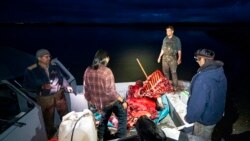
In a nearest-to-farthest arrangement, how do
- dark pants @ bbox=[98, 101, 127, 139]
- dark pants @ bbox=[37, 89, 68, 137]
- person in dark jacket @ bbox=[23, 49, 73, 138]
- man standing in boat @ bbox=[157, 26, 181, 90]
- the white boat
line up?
1. the white boat
2. dark pants @ bbox=[98, 101, 127, 139]
3. person in dark jacket @ bbox=[23, 49, 73, 138]
4. dark pants @ bbox=[37, 89, 68, 137]
5. man standing in boat @ bbox=[157, 26, 181, 90]

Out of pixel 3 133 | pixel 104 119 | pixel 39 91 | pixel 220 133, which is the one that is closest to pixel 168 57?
pixel 220 133

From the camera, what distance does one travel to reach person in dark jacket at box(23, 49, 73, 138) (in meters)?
5.63

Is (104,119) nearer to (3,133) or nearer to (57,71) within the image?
(57,71)

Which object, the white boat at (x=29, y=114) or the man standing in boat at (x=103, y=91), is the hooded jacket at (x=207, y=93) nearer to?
the white boat at (x=29, y=114)

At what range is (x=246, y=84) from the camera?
1280 cm

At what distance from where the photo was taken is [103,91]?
510 cm

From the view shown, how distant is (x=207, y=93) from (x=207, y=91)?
37mm

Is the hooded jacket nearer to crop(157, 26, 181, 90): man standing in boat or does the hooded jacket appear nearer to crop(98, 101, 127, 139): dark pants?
crop(98, 101, 127, 139): dark pants

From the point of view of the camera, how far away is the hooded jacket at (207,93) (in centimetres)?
419

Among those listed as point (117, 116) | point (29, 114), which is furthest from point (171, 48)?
point (29, 114)

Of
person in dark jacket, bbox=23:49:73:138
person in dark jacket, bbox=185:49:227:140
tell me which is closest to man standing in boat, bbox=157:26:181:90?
person in dark jacket, bbox=23:49:73:138

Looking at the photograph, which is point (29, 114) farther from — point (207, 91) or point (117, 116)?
point (207, 91)

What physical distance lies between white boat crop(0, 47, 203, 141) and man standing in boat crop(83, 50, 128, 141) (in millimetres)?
1061

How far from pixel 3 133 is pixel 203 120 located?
3246 millimetres
